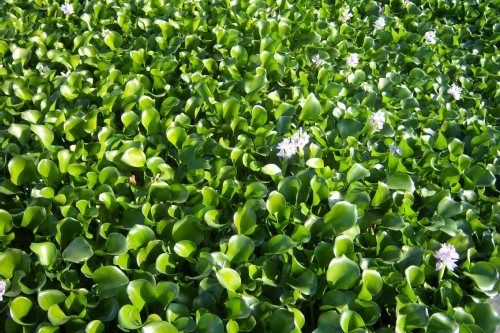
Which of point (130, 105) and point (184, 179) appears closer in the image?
point (184, 179)

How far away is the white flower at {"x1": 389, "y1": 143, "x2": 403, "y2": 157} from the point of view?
9.22ft

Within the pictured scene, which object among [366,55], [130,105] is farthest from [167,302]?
[366,55]

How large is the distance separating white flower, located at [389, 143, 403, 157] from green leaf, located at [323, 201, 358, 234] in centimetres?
63

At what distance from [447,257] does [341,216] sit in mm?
453

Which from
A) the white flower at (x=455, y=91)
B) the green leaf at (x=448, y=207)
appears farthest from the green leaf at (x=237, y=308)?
the white flower at (x=455, y=91)

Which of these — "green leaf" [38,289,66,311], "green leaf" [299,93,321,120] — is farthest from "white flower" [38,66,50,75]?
"green leaf" [38,289,66,311]

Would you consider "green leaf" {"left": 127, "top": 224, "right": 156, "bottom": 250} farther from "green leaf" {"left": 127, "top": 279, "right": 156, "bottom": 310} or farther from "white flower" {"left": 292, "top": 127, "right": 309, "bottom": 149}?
"white flower" {"left": 292, "top": 127, "right": 309, "bottom": 149}

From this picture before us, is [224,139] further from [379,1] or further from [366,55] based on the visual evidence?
[379,1]

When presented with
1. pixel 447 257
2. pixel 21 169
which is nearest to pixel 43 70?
pixel 21 169

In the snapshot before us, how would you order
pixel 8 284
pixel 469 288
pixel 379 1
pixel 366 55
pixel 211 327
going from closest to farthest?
pixel 211 327
pixel 8 284
pixel 469 288
pixel 366 55
pixel 379 1

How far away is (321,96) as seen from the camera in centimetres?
307

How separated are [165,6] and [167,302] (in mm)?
2387

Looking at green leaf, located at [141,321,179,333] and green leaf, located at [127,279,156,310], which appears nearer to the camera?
green leaf, located at [141,321,179,333]

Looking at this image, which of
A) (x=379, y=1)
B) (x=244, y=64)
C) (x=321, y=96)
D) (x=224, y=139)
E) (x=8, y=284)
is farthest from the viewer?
(x=379, y=1)
